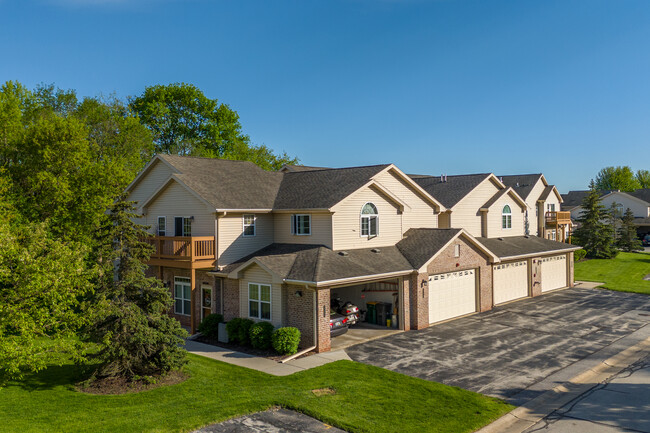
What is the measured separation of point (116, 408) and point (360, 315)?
1399cm

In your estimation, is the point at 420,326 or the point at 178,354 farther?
the point at 420,326

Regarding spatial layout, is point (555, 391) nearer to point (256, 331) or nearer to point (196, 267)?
point (256, 331)

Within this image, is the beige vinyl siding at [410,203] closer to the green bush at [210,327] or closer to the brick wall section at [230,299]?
the brick wall section at [230,299]

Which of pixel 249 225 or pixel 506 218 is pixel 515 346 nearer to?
pixel 249 225

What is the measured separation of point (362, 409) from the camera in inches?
515

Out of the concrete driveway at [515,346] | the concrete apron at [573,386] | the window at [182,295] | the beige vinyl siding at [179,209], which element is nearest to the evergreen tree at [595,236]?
the concrete driveway at [515,346]

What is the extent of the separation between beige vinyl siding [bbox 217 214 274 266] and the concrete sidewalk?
491 cm

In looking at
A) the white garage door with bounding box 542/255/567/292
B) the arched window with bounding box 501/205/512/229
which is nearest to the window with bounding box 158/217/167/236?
the arched window with bounding box 501/205/512/229

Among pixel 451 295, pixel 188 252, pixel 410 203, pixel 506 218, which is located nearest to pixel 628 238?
pixel 506 218

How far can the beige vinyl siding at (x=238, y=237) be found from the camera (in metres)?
23.8

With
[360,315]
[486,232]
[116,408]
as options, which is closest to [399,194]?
[360,315]

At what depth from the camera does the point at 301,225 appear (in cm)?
2497

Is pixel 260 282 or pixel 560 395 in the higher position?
pixel 260 282

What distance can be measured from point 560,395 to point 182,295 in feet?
59.1
